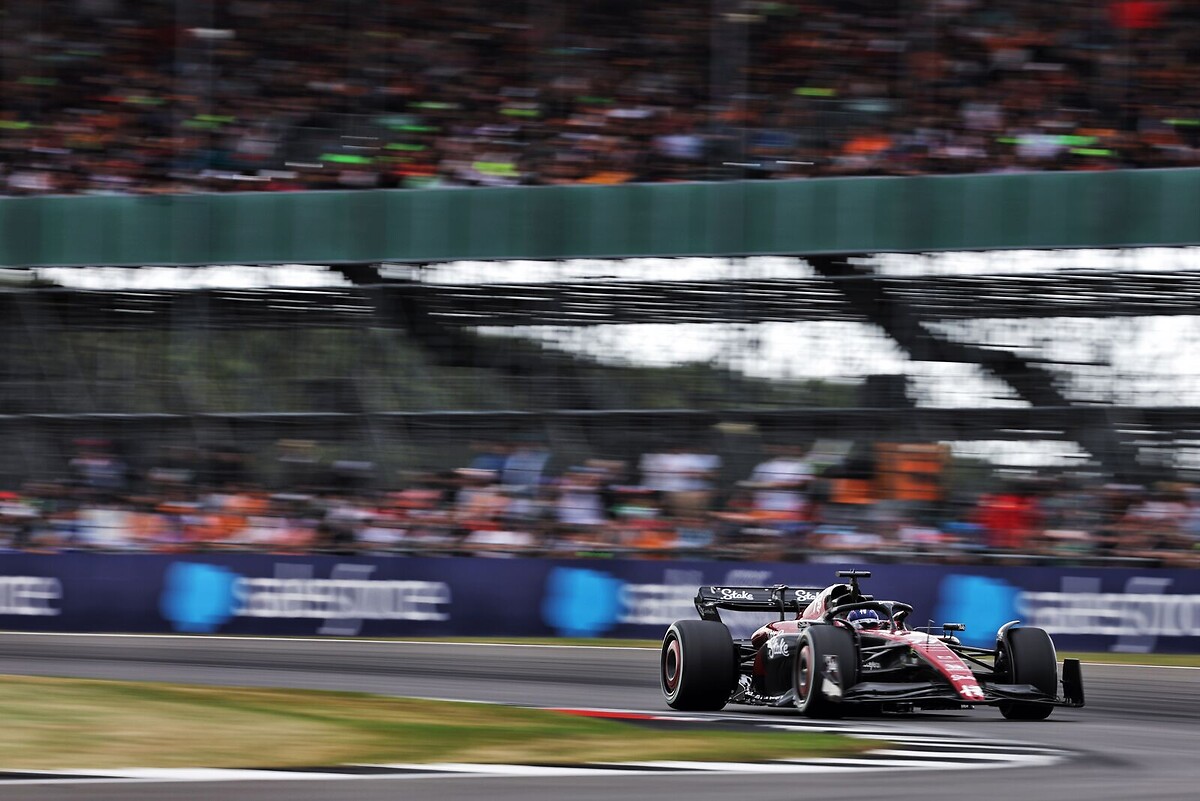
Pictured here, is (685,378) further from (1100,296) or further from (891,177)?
(1100,296)

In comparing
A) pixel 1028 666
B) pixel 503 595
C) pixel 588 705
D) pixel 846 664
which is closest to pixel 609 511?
pixel 503 595

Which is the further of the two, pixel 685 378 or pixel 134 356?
pixel 134 356

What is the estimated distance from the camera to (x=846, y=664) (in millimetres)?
9352

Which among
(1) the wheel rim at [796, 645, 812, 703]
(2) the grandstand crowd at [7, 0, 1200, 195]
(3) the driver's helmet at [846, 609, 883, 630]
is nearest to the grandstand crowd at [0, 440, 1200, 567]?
(2) the grandstand crowd at [7, 0, 1200, 195]

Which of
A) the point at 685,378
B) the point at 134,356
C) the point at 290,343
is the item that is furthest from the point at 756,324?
the point at 134,356

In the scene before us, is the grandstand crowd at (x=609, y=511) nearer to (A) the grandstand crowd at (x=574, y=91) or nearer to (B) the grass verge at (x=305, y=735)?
(A) the grandstand crowd at (x=574, y=91)

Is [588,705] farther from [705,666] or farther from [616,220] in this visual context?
[616,220]

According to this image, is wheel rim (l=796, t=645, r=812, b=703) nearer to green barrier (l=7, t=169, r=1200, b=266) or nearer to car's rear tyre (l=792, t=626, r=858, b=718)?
car's rear tyre (l=792, t=626, r=858, b=718)

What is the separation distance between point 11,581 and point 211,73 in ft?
22.9

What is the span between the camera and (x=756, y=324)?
18250mm

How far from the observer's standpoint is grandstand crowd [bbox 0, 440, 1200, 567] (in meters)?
16.3

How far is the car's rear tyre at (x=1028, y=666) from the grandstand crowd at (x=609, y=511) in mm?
6322

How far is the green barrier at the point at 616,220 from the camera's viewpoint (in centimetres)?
1730

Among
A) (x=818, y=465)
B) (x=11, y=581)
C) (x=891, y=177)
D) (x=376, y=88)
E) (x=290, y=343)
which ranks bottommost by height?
(x=11, y=581)
